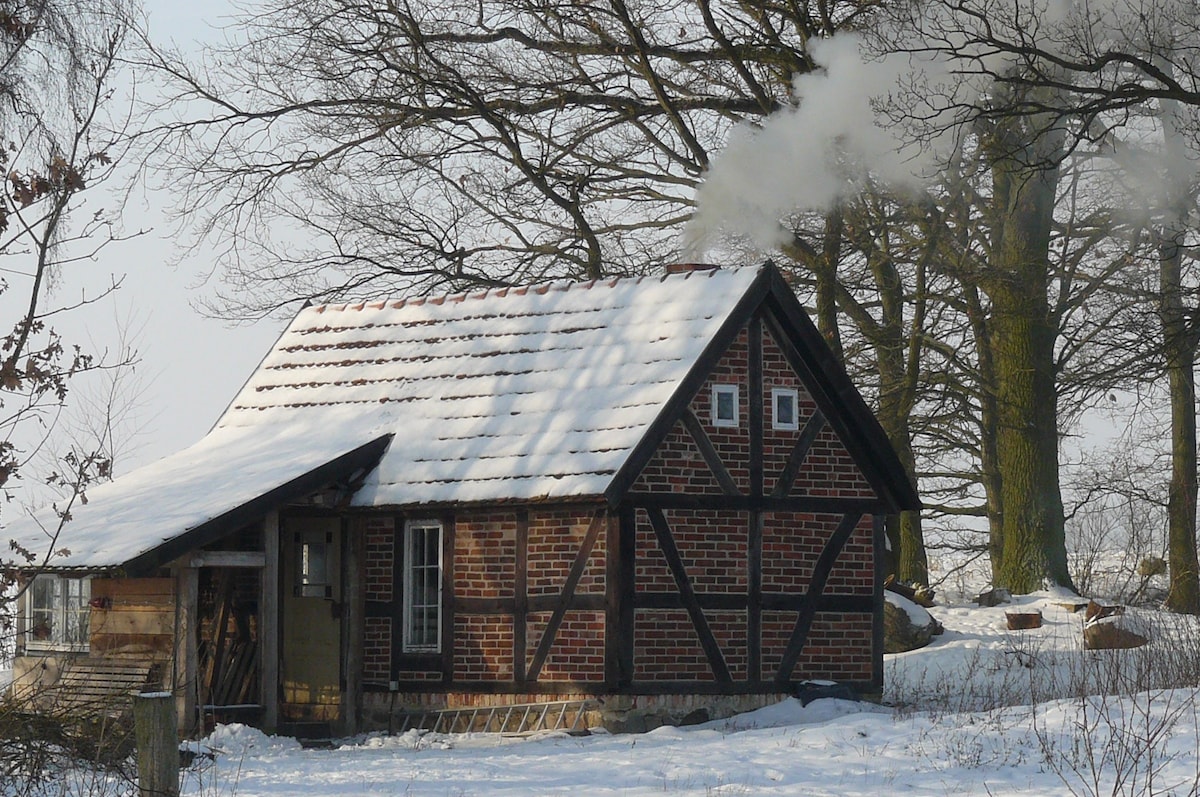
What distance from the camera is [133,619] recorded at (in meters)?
16.9

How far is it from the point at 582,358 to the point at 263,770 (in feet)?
20.4

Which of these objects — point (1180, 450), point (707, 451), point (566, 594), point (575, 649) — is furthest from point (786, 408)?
point (1180, 450)

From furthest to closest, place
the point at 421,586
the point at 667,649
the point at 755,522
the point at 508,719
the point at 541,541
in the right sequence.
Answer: the point at 421,586 < the point at 755,522 < the point at 541,541 < the point at 508,719 < the point at 667,649

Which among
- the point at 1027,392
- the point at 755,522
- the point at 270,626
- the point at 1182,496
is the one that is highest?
the point at 1027,392

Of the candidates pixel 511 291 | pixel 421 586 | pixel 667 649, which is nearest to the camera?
pixel 667 649

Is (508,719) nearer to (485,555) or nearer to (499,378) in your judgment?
(485,555)

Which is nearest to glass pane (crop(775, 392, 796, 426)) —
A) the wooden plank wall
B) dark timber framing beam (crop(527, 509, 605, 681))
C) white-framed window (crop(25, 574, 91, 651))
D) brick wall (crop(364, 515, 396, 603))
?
dark timber framing beam (crop(527, 509, 605, 681))

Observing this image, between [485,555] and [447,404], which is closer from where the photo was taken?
[485,555]

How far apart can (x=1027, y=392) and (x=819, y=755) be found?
495 inches

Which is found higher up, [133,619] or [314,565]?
[314,565]

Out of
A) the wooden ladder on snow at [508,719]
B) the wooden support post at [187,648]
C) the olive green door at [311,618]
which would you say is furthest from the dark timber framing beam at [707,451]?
the wooden support post at [187,648]

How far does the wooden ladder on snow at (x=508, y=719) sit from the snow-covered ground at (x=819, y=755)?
1.34 ft

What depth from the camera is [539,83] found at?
24.6 meters

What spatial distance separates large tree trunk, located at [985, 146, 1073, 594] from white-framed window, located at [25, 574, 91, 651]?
12760mm
